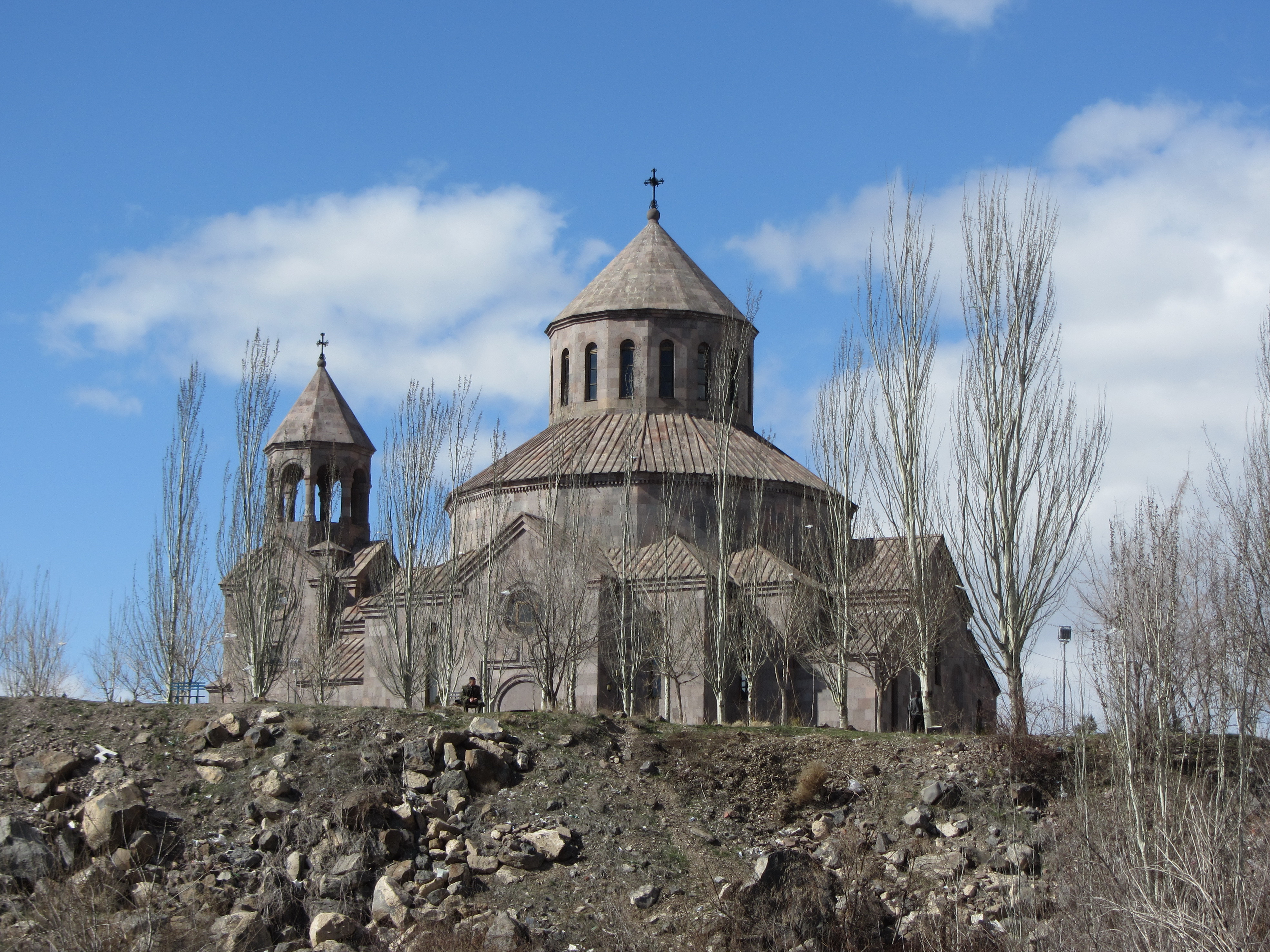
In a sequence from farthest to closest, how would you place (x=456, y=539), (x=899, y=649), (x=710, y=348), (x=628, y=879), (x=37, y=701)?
(x=710, y=348) < (x=456, y=539) < (x=899, y=649) < (x=37, y=701) < (x=628, y=879)

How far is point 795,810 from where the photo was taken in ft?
58.2

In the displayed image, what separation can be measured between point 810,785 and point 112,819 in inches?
308

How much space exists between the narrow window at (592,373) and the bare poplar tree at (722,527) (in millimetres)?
3005

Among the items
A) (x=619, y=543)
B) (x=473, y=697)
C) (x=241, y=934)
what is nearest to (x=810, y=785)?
(x=241, y=934)

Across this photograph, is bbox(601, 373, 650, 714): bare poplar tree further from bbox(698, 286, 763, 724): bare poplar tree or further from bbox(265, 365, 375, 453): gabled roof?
bbox(265, 365, 375, 453): gabled roof

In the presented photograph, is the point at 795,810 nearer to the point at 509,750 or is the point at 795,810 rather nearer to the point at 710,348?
the point at 509,750

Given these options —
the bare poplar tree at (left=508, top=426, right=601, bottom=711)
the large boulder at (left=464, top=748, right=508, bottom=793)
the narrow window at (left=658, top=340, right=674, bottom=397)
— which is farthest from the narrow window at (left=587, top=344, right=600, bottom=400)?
the large boulder at (left=464, top=748, right=508, bottom=793)

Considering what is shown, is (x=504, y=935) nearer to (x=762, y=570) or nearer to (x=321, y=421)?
(x=762, y=570)

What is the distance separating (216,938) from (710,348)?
1944 cm

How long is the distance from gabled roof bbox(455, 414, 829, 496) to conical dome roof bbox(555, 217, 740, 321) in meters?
2.42

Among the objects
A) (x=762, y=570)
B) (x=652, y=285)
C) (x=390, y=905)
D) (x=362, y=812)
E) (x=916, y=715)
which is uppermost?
(x=652, y=285)

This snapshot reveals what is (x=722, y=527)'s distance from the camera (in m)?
26.0

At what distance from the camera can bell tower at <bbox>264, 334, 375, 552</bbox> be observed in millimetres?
33938

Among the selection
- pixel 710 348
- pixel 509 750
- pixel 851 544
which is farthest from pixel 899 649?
pixel 710 348
